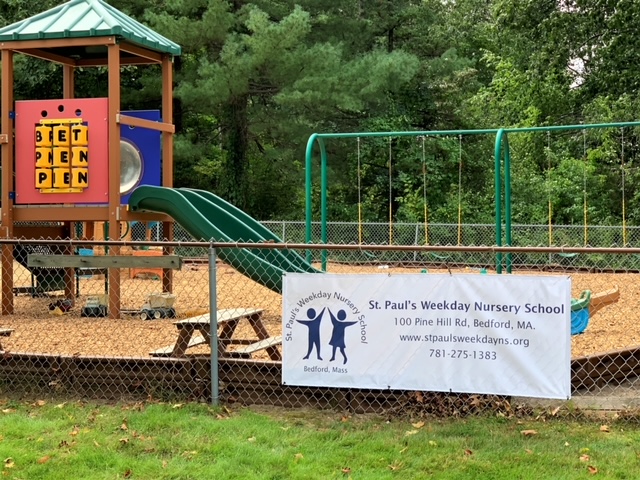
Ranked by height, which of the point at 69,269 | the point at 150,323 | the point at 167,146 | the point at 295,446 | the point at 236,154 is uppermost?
the point at 236,154

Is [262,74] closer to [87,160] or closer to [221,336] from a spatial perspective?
[87,160]

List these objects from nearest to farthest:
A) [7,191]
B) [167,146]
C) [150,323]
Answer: [150,323] → [7,191] → [167,146]

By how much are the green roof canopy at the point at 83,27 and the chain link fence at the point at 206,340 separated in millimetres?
2807

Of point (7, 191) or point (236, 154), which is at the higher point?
point (236, 154)

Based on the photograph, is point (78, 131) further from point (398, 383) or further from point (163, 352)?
point (398, 383)

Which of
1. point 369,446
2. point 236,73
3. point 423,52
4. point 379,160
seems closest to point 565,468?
point 369,446

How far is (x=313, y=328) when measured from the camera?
5.62 metres

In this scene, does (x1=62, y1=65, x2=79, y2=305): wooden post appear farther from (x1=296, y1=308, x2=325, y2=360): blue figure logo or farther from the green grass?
(x1=296, y1=308, x2=325, y2=360): blue figure logo

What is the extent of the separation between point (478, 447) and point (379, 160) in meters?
23.0

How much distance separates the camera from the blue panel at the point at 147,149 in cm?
1124

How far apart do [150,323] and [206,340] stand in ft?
11.5

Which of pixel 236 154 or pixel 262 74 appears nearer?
pixel 262 74

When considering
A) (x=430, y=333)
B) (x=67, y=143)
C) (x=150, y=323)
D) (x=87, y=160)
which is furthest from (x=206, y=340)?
(x=67, y=143)

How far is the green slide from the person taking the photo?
9352 mm
